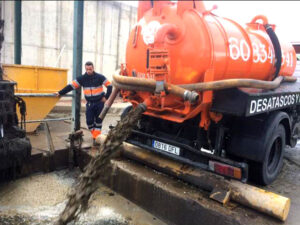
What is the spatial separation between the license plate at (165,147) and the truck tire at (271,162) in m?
0.97

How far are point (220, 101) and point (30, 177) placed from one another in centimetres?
301

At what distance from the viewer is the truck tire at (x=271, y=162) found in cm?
344

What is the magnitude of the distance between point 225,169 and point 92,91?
2947mm

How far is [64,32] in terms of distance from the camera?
11.5 metres

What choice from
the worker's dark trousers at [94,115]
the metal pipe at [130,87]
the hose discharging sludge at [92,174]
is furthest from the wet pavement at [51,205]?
the metal pipe at [130,87]

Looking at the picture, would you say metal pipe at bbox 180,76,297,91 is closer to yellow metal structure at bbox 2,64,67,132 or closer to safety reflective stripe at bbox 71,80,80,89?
safety reflective stripe at bbox 71,80,80,89

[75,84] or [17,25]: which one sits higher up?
[17,25]

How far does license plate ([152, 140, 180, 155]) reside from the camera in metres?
3.55

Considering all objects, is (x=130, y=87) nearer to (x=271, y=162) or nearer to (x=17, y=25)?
(x=271, y=162)

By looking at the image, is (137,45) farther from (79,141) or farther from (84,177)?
(79,141)

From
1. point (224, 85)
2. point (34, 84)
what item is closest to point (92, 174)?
point (224, 85)

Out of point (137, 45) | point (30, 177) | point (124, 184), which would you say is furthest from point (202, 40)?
point (30, 177)

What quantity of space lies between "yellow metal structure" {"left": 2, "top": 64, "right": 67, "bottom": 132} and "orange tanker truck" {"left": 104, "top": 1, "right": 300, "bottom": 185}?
2.23 metres

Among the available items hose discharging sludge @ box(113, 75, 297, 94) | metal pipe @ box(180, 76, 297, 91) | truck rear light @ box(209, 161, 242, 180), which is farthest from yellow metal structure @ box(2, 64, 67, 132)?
truck rear light @ box(209, 161, 242, 180)
